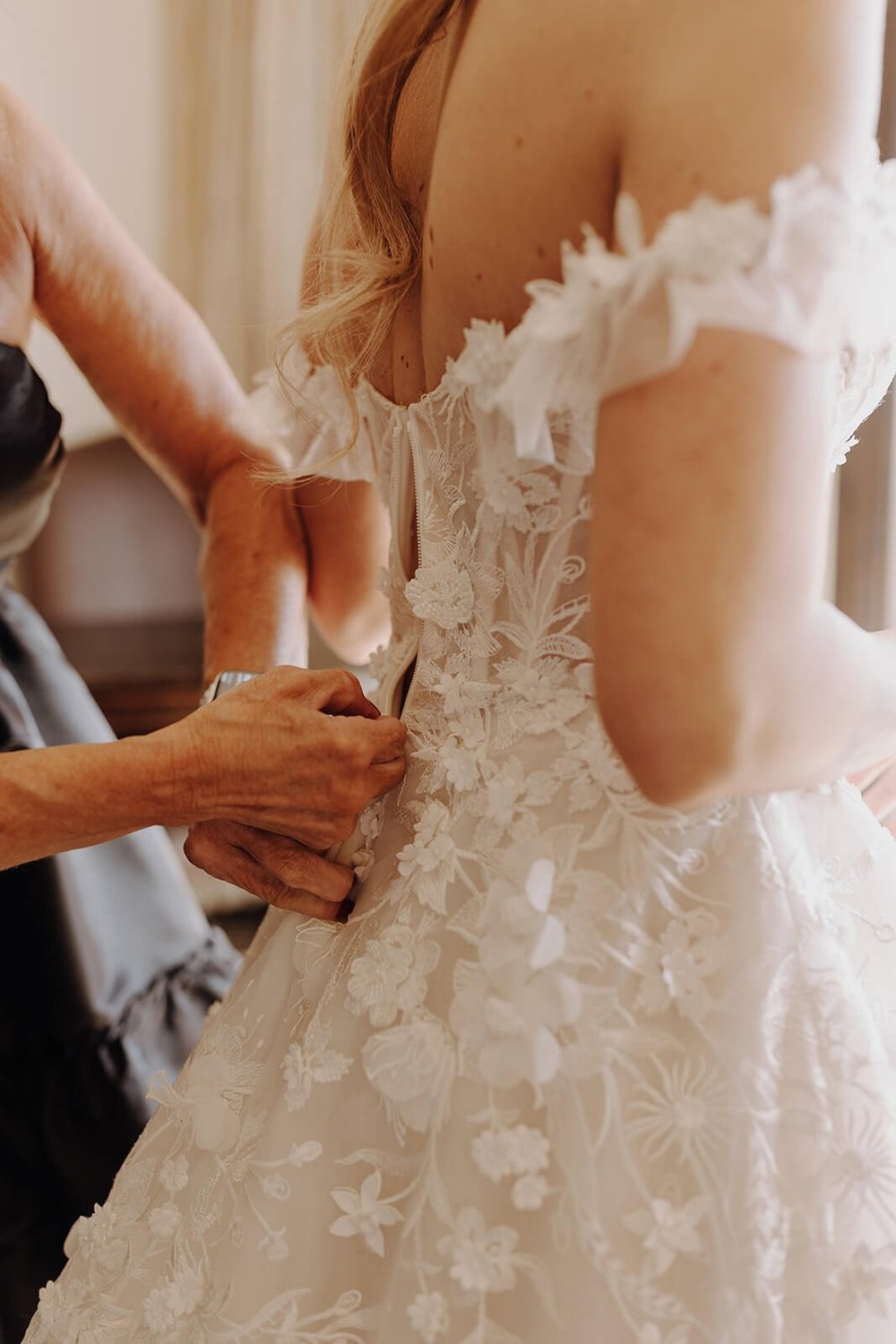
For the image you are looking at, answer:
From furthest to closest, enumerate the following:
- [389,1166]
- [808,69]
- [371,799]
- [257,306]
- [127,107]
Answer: [257,306] → [127,107] → [371,799] → [389,1166] → [808,69]

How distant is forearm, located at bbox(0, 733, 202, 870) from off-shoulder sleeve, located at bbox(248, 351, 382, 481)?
285 millimetres

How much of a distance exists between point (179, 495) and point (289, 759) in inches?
26.2

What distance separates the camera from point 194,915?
4.18 feet

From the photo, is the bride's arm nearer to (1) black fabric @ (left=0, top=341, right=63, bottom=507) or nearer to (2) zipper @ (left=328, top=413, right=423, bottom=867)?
(2) zipper @ (left=328, top=413, right=423, bottom=867)

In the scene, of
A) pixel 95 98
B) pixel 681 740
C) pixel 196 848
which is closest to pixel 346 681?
pixel 196 848

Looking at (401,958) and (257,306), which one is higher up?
(401,958)

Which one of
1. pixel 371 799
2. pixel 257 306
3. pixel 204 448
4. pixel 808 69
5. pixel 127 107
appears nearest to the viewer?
pixel 808 69

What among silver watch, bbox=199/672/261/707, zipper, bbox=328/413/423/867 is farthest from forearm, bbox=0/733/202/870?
silver watch, bbox=199/672/261/707

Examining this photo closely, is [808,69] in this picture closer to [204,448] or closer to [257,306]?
[204,448]

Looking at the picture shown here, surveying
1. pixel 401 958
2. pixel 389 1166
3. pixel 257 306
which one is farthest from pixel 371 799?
pixel 257 306

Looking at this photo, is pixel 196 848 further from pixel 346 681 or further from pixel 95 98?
pixel 95 98

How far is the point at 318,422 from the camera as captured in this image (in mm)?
1011

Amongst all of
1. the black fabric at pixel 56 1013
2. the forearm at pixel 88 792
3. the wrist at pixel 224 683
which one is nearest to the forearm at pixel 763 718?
the forearm at pixel 88 792

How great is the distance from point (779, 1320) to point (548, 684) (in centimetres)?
35
